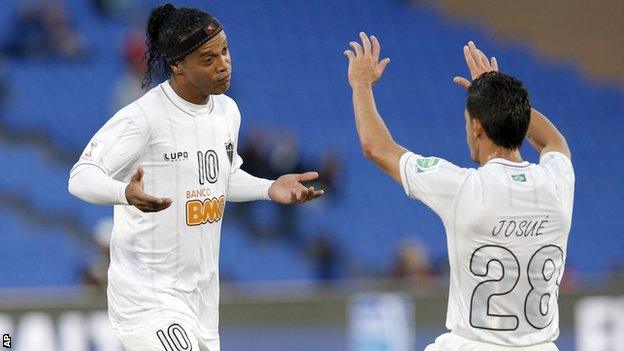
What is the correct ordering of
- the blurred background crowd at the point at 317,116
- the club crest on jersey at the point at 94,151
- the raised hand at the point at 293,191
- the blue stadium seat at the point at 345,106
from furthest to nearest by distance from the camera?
the blue stadium seat at the point at 345,106 → the blurred background crowd at the point at 317,116 → the raised hand at the point at 293,191 → the club crest on jersey at the point at 94,151

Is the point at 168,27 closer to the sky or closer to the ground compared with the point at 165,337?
closer to the sky

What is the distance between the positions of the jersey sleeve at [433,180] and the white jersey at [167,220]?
1.12m

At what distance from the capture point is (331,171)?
16.2 meters

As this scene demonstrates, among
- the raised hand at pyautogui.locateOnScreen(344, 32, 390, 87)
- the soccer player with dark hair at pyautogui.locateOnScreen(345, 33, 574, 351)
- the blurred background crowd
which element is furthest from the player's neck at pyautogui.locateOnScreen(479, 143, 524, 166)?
the blurred background crowd

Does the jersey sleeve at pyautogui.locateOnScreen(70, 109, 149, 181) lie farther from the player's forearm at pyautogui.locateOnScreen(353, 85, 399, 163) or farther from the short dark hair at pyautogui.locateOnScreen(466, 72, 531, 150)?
the short dark hair at pyautogui.locateOnScreen(466, 72, 531, 150)

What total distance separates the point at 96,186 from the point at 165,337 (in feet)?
2.54

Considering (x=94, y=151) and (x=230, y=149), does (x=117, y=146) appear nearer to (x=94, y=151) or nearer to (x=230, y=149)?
(x=94, y=151)

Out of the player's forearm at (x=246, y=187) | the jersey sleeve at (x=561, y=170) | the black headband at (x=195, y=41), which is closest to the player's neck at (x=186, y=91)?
the black headband at (x=195, y=41)

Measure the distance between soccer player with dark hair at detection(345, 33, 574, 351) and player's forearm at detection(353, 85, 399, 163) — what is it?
98 millimetres

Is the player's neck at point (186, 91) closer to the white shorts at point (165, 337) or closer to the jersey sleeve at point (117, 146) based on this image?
the jersey sleeve at point (117, 146)

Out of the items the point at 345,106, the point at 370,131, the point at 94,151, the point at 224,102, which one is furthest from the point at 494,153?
the point at 345,106

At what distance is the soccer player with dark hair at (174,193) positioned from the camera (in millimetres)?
5879

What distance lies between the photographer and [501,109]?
5.14 meters

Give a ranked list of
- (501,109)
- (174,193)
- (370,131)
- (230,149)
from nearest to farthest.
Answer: (501,109), (370,131), (174,193), (230,149)
